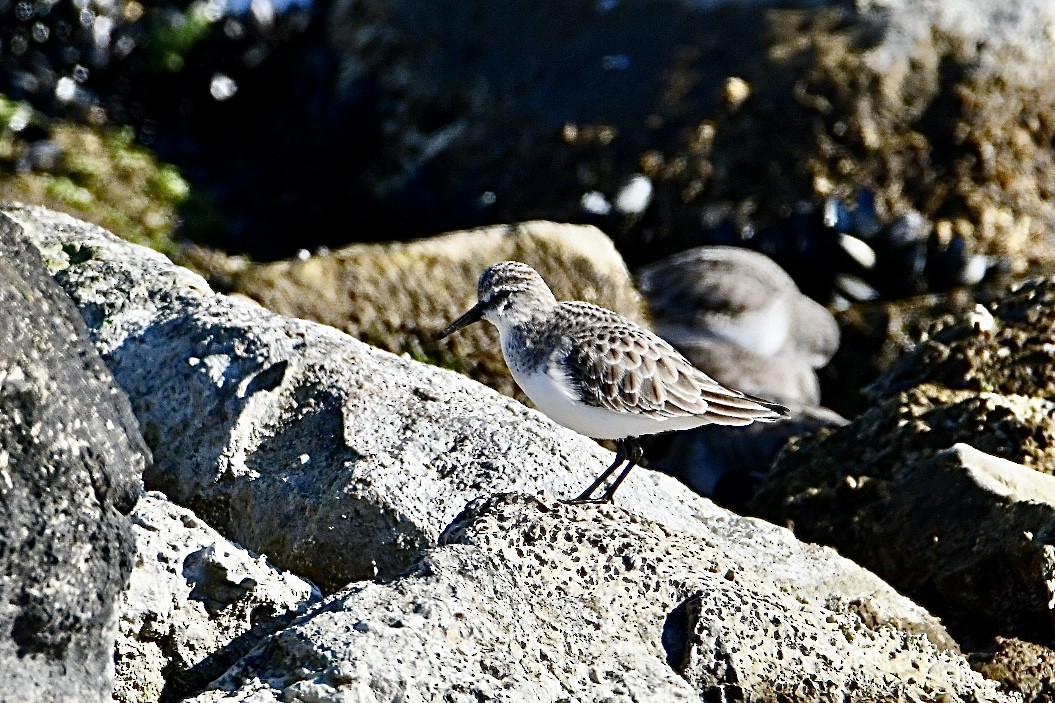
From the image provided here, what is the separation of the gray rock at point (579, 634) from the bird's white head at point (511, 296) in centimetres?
172

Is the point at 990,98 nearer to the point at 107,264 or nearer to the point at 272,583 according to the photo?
the point at 107,264

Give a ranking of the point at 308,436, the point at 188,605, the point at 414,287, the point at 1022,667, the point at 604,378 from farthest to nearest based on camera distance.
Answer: the point at 414,287 → the point at 604,378 → the point at 308,436 → the point at 1022,667 → the point at 188,605

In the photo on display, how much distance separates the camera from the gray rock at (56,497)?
375cm

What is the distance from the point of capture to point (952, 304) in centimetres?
1088

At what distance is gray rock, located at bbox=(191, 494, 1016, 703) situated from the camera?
409 centimetres

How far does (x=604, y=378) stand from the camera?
610 cm

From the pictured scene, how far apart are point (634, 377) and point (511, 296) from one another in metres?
0.71

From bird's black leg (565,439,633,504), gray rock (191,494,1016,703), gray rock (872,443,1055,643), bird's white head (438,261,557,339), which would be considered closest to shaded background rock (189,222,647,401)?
bird's white head (438,261,557,339)

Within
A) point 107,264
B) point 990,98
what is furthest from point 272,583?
point 990,98

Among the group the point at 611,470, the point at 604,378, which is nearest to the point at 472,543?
the point at 611,470

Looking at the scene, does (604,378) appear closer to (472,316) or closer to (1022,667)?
(472,316)

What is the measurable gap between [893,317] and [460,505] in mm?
6152

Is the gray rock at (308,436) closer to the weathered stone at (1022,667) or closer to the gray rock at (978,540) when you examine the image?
the gray rock at (978,540)

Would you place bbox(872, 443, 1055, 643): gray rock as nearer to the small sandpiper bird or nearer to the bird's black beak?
the small sandpiper bird
